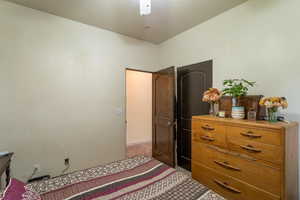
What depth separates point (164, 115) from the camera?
124 inches

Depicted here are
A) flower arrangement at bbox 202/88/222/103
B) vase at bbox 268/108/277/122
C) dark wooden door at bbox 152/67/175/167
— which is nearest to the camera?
vase at bbox 268/108/277/122

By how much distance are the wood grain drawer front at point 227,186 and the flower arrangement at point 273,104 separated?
75cm

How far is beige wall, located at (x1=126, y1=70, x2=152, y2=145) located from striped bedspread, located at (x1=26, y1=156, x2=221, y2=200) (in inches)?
126

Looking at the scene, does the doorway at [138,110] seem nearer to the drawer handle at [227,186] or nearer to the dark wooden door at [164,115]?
the dark wooden door at [164,115]

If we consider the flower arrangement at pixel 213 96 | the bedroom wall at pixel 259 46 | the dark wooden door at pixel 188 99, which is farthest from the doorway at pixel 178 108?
the flower arrangement at pixel 213 96

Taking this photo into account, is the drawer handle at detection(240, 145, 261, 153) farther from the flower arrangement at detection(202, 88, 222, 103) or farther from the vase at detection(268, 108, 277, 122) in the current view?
the flower arrangement at detection(202, 88, 222, 103)

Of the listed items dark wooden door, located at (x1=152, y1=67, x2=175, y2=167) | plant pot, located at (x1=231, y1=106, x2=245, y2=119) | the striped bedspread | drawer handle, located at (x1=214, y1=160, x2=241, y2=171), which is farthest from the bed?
dark wooden door, located at (x1=152, y1=67, x2=175, y2=167)

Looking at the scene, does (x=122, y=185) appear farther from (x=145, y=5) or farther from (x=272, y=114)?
(x=145, y=5)

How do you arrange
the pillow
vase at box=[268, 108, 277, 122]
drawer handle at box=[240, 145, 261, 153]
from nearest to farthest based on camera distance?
the pillow < drawer handle at box=[240, 145, 261, 153] < vase at box=[268, 108, 277, 122]

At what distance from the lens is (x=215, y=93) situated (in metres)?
2.07

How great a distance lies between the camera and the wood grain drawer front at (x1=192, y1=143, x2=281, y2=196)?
4.54 feet

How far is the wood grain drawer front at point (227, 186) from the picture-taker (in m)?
1.48

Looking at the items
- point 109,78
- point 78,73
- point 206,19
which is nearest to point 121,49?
point 109,78

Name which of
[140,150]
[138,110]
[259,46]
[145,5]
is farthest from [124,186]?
[138,110]
